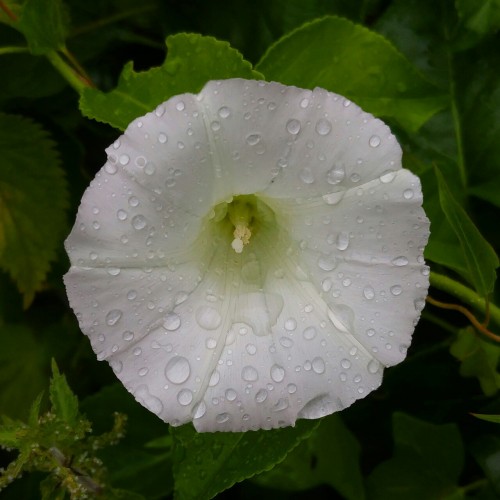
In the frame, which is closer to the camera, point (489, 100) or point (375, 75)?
point (375, 75)

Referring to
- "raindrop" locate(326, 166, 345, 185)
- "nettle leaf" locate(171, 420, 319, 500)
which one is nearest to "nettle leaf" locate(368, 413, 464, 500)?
"nettle leaf" locate(171, 420, 319, 500)

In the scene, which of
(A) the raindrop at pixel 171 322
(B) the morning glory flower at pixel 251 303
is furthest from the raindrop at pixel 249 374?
(A) the raindrop at pixel 171 322

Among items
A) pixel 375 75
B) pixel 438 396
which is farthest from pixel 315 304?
pixel 438 396

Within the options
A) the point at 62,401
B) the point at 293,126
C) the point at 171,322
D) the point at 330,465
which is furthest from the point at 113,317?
the point at 330,465

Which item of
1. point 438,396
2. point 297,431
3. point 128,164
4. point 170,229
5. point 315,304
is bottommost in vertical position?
point 438,396

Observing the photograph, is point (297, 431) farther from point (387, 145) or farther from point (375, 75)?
point (375, 75)

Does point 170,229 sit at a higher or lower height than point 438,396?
higher

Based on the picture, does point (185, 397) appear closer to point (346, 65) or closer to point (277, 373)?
point (277, 373)

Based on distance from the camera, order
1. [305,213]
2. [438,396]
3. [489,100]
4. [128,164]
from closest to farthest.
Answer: [128,164], [305,213], [489,100], [438,396]
